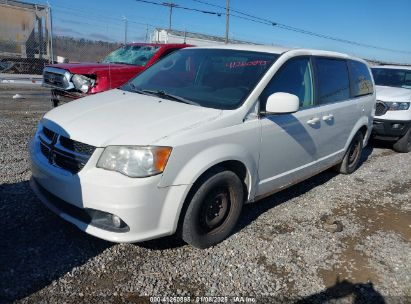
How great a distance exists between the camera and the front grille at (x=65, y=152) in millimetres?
2840

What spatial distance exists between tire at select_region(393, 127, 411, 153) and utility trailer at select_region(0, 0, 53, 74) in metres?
14.3

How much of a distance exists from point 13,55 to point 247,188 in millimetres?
16972

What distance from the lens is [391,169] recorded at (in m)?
6.42

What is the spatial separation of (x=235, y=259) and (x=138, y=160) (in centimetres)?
126

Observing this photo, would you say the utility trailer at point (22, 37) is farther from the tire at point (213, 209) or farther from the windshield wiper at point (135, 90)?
the tire at point (213, 209)

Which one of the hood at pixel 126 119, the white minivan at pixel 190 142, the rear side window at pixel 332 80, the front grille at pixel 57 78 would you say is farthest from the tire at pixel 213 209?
the front grille at pixel 57 78

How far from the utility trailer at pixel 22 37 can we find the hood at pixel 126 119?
47.4 feet

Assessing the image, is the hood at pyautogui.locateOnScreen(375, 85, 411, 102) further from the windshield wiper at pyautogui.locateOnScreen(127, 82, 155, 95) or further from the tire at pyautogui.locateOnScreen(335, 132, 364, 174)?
the windshield wiper at pyautogui.locateOnScreen(127, 82, 155, 95)

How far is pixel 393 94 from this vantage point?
7.48 metres

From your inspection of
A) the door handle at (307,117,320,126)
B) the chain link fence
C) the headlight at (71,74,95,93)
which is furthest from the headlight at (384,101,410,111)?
the chain link fence

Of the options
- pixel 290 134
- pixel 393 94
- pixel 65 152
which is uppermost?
pixel 393 94

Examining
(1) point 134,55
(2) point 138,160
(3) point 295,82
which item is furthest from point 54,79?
(2) point 138,160

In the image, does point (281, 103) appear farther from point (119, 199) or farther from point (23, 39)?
point (23, 39)

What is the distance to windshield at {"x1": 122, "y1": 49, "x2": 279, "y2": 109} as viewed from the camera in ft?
11.5
